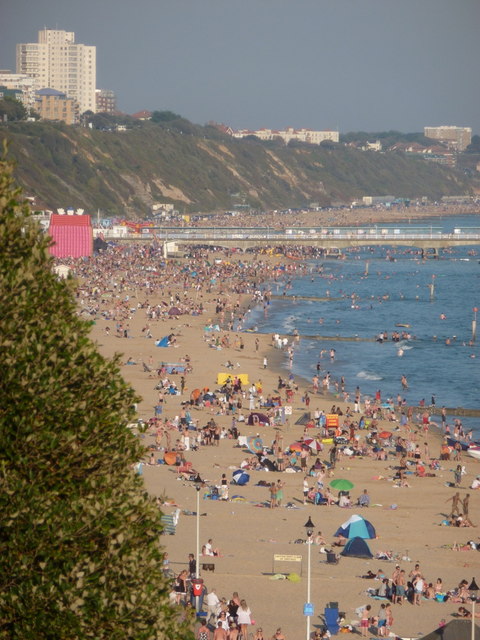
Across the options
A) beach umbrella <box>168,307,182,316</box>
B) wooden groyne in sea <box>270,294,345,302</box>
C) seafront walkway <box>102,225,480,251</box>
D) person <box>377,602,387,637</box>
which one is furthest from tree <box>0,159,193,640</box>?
seafront walkway <box>102,225,480,251</box>

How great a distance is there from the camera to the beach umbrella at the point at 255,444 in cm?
2728

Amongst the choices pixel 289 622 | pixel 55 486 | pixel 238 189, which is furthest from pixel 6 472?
pixel 238 189

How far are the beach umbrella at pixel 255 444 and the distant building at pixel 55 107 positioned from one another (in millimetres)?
164100

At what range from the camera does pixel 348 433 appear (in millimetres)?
29812

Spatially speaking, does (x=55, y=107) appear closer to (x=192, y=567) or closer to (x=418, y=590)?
(x=192, y=567)

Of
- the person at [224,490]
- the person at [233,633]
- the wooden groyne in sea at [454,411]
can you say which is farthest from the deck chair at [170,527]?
the wooden groyne in sea at [454,411]

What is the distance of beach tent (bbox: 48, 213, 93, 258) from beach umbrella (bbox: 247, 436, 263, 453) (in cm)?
4979

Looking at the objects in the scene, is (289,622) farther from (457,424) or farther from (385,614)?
(457,424)

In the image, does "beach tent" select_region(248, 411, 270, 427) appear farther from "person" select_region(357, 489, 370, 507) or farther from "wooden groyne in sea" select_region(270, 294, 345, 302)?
"wooden groyne in sea" select_region(270, 294, 345, 302)

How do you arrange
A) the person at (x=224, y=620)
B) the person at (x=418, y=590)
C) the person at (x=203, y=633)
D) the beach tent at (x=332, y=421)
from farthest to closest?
the beach tent at (x=332, y=421), the person at (x=418, y=590), the person at (x=224, y=620), the person at (x=203, y=633)

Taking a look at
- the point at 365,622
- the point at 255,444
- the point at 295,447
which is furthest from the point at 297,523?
the point at 255,444

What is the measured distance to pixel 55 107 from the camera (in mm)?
190000

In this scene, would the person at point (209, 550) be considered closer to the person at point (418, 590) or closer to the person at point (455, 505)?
the person at point (418, 590)

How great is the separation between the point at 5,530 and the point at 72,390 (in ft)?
2.62
